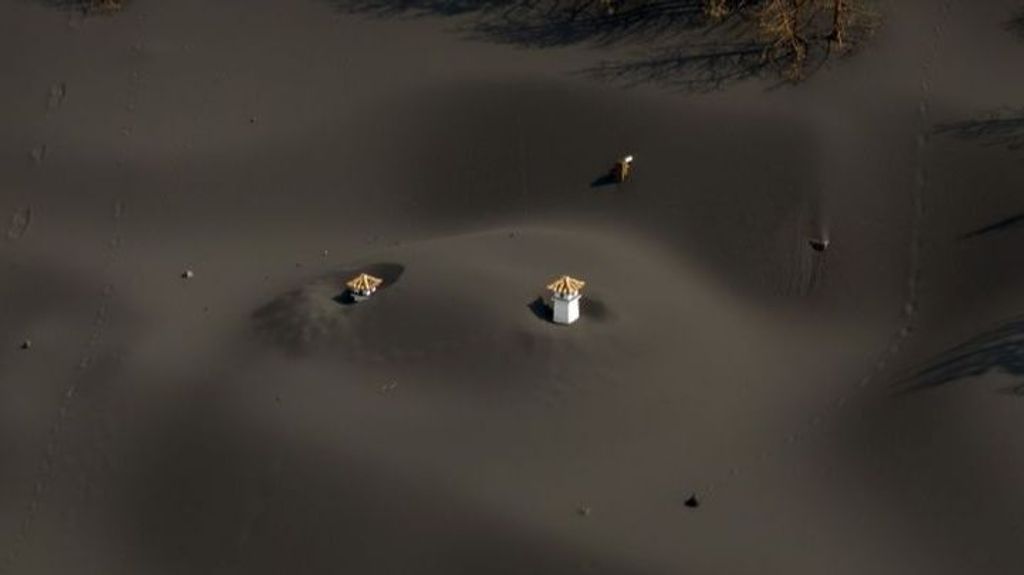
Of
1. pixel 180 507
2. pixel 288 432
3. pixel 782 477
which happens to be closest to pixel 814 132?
pixel 782 477

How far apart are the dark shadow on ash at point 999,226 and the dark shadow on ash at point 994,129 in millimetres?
1874

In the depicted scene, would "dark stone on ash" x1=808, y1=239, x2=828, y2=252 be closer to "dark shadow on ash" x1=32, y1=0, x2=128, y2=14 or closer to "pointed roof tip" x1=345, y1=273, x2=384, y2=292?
"pointed roof tip" x1=345, y1=273, x2=384, y2=292

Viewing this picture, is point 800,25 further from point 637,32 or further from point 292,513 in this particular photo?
point 292,513

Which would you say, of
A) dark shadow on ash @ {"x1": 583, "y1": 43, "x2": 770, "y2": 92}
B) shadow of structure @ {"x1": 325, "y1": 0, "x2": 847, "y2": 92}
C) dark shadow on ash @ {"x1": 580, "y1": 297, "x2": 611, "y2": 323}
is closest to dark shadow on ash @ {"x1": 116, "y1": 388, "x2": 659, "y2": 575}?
dark shadow on ash @ {"x1": 580, "y1": 297, "x2": 611, "y2": 323}

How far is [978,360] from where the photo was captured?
20531mm

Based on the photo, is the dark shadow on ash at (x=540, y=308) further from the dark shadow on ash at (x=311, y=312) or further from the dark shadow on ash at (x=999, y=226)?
the dark shadow on ash at (x=999, y=226)

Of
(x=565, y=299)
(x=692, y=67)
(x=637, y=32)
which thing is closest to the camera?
(x=565, y=299)

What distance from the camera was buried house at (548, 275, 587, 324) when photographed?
1995 centimetres

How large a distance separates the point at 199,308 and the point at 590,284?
7.09 m

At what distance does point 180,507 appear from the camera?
1892cm

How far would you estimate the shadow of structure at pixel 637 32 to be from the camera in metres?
26.7

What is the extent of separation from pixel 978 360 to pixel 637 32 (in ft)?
36.2

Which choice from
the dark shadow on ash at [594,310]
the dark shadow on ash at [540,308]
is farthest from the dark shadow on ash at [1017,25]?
the dark shadow on ash at [540,308]

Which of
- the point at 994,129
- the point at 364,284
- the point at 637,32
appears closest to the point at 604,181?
the point at 637,32
